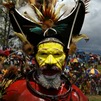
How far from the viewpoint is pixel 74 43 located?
555 centimetres

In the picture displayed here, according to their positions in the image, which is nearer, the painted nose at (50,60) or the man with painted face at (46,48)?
the painted nose at (50,60)

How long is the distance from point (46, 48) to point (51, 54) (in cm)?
11

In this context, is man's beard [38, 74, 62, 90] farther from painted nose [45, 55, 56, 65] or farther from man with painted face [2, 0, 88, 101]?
painted nose [45, 55, 56, 65]

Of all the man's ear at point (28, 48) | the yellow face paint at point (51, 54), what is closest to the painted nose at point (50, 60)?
the yellow face paint at point (51, 54)

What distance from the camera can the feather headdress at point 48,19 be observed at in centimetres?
537

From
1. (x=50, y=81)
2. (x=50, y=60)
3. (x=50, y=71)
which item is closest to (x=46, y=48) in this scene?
(x=50, y=60)

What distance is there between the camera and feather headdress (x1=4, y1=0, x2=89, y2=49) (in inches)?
211

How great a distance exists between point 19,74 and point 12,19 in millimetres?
821

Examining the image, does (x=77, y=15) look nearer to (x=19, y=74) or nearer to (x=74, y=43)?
(x=74, y=43)

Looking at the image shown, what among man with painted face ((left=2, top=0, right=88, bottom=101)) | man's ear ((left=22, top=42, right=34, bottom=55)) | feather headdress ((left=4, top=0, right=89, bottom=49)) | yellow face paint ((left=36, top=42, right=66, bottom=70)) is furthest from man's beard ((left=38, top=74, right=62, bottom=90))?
feather headdress ((left=4, top=0, right=89, bottom=49))

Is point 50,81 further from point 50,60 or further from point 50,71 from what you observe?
point 50,60

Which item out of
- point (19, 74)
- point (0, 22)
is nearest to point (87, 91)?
point (0, 22)

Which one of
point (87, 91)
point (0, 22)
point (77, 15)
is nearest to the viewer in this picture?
point (77, 15)

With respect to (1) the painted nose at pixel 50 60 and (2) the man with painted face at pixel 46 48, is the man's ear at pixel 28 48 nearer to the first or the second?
(2) the man with painted face at pixel 46 48
